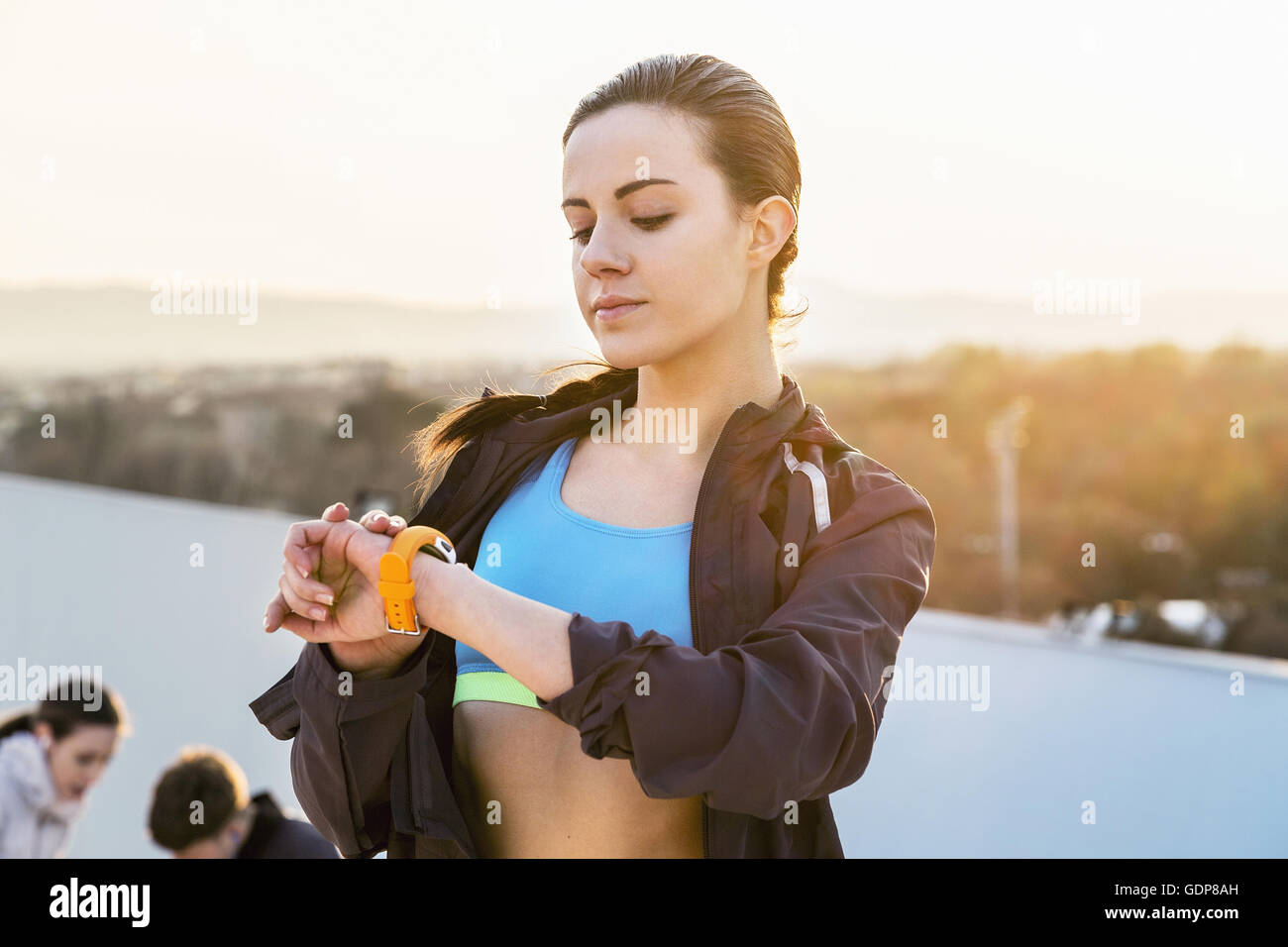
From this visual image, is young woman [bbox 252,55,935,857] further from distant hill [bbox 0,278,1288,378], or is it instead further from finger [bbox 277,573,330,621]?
distant hill [bbox 0,278,1288,378]

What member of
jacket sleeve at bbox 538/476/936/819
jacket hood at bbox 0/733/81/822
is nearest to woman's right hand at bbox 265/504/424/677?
jacket sleeve at bbox 538/476/936/819

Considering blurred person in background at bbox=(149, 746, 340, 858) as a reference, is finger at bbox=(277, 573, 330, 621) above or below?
above

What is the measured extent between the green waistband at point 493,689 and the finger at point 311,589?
0.73 feet

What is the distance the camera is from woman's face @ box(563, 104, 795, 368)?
134 centimetres

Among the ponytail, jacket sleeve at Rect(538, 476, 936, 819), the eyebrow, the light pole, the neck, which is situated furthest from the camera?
the light pole

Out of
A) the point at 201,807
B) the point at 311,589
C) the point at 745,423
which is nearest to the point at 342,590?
the point at 311,589

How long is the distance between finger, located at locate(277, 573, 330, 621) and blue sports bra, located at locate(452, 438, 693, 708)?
0.22 meters

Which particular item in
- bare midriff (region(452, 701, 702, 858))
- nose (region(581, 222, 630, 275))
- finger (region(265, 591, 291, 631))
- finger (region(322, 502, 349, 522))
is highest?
nose (region(581, 222, 630, 275))

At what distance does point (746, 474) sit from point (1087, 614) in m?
6.42

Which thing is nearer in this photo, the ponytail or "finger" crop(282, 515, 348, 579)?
"finger" crop(282, 515, 348, 579)

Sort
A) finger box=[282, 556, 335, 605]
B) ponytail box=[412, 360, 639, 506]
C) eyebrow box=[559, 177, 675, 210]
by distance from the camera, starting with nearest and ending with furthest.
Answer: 1. finger box=[282, 556, 335, 605]
2. eyebrow box=[559, 177, 675, 210]
3. ponytail box=[412, 360, 639, 506]

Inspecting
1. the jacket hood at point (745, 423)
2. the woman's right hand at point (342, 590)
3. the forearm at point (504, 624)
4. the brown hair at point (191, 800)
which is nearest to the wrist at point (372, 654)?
the woman's right hand at point (342, 590)

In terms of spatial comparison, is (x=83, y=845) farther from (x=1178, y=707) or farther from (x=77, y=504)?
(x=1178, y=707)

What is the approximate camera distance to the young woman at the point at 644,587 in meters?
1.14
